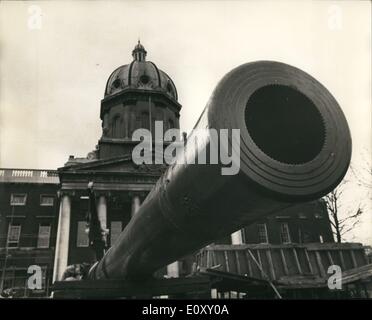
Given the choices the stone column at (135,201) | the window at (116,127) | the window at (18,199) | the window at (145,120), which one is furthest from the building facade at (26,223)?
the window at (145,120)

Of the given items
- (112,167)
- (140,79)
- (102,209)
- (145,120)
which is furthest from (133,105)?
(102,209)

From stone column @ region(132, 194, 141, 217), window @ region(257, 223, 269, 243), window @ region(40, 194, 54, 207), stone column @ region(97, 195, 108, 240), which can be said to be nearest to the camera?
stone column @ region(97, 195, 108, 240)

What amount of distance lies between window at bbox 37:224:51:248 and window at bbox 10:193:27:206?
3012 millimetres

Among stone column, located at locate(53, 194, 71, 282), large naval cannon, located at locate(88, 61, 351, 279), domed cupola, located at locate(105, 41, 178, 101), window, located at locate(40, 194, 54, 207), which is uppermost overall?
domed cupola, located at locate(105, 41, 178, 101)

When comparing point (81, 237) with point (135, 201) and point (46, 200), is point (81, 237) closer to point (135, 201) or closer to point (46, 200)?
point (135, 201)

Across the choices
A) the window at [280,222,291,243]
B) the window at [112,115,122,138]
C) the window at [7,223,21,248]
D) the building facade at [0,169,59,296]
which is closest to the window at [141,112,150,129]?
the window at [112,115,122,138]

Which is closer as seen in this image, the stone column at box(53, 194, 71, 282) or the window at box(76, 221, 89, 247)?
the stone column at box(53, 194, 71, 282)

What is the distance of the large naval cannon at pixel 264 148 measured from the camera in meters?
1.90

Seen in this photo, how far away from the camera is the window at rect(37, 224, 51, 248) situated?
35.0 metres

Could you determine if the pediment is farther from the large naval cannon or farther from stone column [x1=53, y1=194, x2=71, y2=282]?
the large naval cannon

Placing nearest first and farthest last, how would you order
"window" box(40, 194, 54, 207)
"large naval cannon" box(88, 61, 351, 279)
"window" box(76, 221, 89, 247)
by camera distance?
"large naval cannon" box(88, 61, 351, 279) < "window" box(76, 221, 89, 247) < "window" box(40, 194, 54, 207)

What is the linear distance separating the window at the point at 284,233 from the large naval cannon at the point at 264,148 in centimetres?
3617
